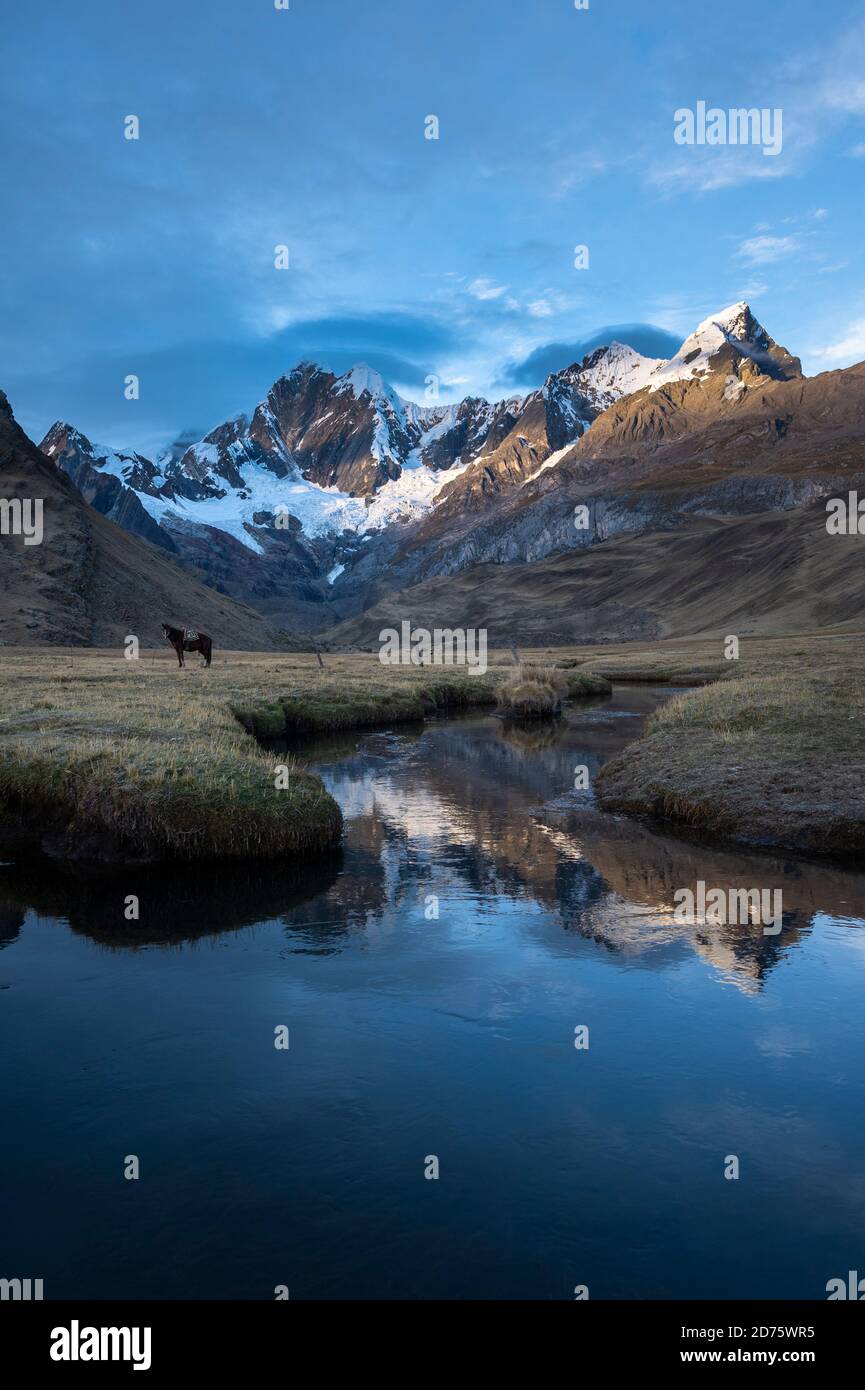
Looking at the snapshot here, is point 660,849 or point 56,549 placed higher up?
point 56,549

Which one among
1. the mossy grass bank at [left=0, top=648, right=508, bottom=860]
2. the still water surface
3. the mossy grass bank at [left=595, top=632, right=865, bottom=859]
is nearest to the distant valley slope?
the mossy grass bank at [left=0, top=648, right=508, bottom=860]

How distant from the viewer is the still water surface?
792 cm

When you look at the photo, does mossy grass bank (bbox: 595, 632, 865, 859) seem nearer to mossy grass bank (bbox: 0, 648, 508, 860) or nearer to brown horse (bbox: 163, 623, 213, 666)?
mossy grass bank (bbox: 0, 648, 508, 860)

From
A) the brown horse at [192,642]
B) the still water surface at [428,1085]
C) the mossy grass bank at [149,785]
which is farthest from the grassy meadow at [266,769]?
the brown horse at [192,642]

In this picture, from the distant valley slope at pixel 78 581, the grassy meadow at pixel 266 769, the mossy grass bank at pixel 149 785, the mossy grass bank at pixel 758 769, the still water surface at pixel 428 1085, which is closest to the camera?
the still water surface at pixel 428 1085

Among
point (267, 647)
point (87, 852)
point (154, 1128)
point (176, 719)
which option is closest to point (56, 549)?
point (267, 647)

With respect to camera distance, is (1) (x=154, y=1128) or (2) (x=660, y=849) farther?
(2) (x=660, y=849)

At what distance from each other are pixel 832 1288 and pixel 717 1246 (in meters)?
0.91

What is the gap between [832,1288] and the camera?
24.6 feet

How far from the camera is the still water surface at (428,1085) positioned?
312 inches

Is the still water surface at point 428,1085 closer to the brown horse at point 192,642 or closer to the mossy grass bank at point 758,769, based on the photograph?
the mossy grass bank at point 758,769
